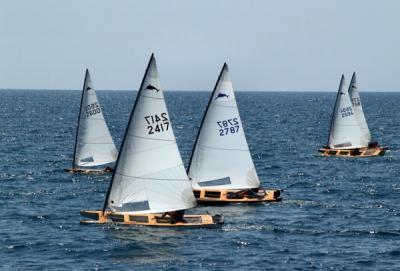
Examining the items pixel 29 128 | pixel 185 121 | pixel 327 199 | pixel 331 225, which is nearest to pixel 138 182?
pixel 331 225

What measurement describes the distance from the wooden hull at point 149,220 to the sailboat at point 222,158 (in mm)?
8157

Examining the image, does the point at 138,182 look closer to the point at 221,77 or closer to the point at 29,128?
the point at 221,77

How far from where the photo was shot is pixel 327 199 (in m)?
70.7

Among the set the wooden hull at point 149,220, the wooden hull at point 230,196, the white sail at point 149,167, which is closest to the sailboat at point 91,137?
the wooden hull at point 230,196

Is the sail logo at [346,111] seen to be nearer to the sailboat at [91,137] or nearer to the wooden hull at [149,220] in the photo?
the sailboat at [91,137]

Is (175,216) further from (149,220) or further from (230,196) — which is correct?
(230,196)

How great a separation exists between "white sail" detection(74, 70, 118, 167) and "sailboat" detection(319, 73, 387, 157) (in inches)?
1242

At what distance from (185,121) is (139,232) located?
138 metres

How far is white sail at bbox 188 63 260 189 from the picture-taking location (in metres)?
63.7

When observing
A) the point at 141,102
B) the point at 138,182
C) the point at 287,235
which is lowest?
the point at 287,235

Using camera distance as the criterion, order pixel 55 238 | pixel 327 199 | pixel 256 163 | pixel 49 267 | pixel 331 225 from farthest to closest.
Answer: pixel 256 163, pixel 327 199, pixel 331 225, pixel 55 238, pixel 49 267

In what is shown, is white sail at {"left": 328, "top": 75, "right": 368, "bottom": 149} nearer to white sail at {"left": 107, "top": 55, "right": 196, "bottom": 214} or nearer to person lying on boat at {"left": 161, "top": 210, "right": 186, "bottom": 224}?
person lying on boat at {"left": 161, "top": 210, "right": 186, "bottom": 224}

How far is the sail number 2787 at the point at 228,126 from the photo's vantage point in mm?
64175

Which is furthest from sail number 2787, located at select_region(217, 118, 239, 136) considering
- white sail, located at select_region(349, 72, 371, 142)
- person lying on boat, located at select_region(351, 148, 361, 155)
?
white sail, located at select_region(349, 72, 371, 142)
